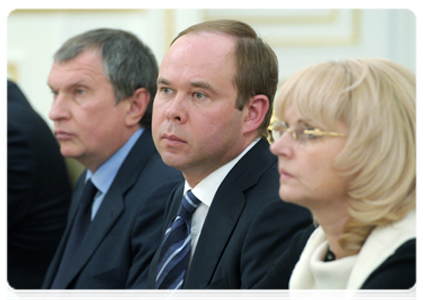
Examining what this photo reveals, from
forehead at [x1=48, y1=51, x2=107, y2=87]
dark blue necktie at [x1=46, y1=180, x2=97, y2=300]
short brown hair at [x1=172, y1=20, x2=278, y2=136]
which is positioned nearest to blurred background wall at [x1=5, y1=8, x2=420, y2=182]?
forehead at [x1=48, y1=51, x2=107, y2=87]

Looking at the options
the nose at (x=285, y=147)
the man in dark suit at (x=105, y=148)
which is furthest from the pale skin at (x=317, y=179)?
the man in dark suit at (x=105, y=148)

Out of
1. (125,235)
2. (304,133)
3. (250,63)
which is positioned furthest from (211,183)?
(304,133)

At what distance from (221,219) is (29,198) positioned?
122 cm

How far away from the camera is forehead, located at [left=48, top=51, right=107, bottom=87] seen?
244 centimetres

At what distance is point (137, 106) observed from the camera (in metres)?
2.49

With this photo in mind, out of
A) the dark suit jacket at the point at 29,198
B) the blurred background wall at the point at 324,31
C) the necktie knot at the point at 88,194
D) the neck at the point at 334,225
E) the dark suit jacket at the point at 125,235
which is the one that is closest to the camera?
the neck at the point at 334,225

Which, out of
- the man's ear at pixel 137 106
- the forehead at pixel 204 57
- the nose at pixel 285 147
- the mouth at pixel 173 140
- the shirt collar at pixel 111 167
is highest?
the forehead at pixel 204 57

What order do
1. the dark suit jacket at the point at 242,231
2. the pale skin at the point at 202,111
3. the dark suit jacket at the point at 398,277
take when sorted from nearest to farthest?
the dark suit jacket at the point at 398,277 < the dark suit jacket at the point at 242,231 < the pale skin at the point at 202,111

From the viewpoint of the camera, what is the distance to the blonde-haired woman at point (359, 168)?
1145mm

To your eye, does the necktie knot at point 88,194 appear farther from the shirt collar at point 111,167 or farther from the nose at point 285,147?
the nose at point 285,147

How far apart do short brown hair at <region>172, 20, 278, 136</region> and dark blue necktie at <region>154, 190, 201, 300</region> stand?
31 centimetres

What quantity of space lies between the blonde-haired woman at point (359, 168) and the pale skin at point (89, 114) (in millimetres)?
1273

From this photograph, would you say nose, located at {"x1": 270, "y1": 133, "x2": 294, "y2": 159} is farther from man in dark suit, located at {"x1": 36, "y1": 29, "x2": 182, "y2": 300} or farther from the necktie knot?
the necktie knot

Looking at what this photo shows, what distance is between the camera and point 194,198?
5.78 feet
